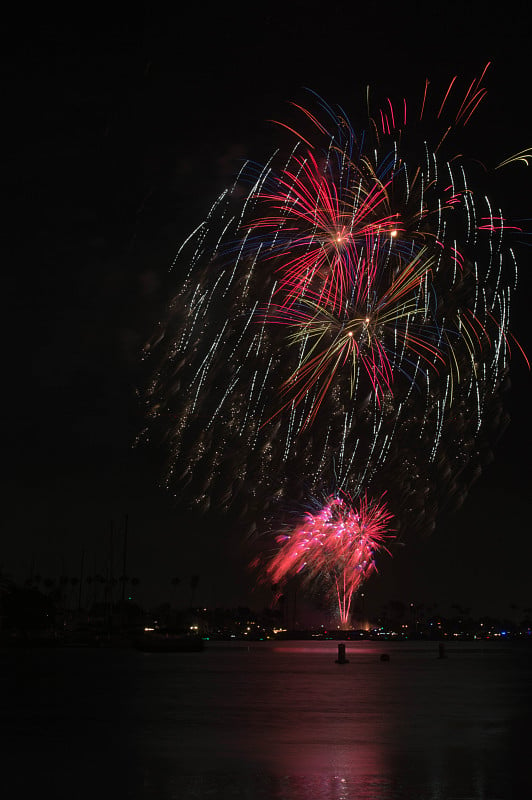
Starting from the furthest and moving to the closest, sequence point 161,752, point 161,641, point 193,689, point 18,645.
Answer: point 18,645
point 161,641
point 193,689
point 161,752

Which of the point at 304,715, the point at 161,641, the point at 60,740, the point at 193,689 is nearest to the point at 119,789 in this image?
the point at 60,740

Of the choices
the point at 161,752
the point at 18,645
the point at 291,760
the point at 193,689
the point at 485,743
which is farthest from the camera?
the point at 18,645

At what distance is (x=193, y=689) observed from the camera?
34312 mm

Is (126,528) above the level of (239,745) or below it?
above

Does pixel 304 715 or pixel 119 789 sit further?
pixel 304 715

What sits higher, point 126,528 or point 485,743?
point 126,528

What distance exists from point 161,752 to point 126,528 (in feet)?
338

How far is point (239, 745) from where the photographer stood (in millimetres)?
16719

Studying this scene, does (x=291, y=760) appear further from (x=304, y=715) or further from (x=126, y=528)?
(x=126, y=528)

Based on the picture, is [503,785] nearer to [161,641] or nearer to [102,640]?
[161,641]

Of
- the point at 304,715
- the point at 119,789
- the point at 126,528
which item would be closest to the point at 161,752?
the point at 119,789

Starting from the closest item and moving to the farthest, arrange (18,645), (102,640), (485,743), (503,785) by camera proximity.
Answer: (503,785) < (485,743) < (18,645) < (102,640)

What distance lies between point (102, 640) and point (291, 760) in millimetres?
113528

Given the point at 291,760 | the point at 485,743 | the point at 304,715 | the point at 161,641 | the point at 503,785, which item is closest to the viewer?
the point at 503,785
